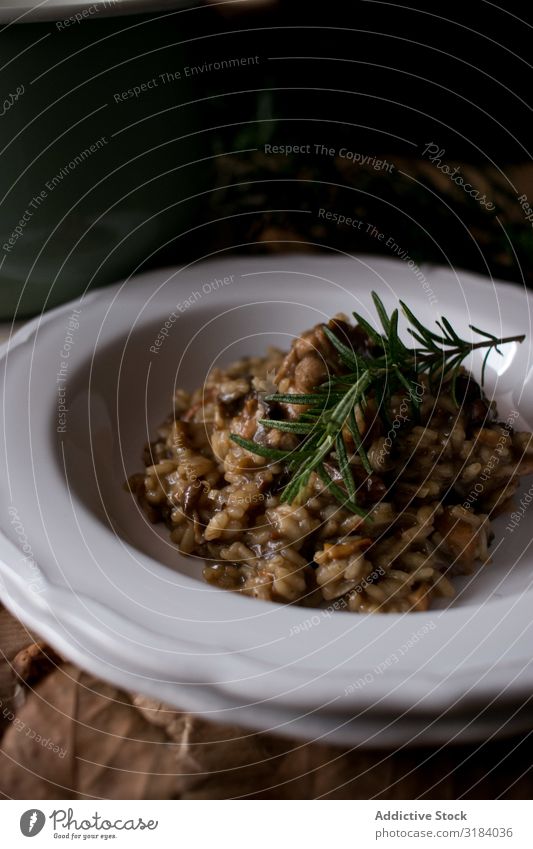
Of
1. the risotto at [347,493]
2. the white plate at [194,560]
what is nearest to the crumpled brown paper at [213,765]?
the white plate at [194,560]

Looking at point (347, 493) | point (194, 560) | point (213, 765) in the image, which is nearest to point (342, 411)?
point (347, 493)

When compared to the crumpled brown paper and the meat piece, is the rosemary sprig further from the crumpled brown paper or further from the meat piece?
the crumpled brown paper

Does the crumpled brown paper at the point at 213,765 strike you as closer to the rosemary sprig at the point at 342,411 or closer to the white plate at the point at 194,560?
the white plate at the point at 194,560

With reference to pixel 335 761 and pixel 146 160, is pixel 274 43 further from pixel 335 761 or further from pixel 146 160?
pixel 335 761

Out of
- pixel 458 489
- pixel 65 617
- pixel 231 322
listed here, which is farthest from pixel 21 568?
pixel 231 322

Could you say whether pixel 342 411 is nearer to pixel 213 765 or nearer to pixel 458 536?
pixel 458 536
